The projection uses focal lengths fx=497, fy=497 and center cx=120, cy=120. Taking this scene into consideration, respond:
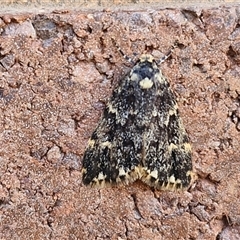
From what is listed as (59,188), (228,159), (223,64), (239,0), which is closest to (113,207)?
(59,188)

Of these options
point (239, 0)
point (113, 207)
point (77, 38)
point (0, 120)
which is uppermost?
point (239, 0)

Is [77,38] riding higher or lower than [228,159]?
higher

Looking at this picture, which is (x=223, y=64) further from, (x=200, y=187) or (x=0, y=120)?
(x=0, y=120)

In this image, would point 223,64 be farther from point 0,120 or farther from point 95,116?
point 0,120

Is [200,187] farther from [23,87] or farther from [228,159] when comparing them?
[23,87]

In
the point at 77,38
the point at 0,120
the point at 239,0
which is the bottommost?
the point at 0,120

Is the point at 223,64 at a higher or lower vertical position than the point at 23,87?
higher
